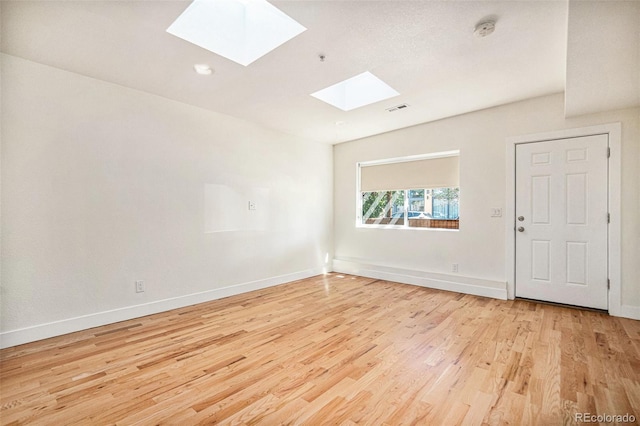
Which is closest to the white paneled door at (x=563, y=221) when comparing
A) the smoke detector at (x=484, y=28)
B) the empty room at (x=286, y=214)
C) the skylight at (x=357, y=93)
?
the empty room at (x=286, y=214)

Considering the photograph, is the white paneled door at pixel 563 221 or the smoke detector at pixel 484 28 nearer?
the smoke detector at pixel 484 28

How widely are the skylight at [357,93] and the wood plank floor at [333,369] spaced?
8.64ft

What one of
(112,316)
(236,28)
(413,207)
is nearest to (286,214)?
(413,207)

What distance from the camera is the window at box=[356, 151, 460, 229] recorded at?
4.40 metres

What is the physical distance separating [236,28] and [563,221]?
14.0ft

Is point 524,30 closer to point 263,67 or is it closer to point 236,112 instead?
point 263,67

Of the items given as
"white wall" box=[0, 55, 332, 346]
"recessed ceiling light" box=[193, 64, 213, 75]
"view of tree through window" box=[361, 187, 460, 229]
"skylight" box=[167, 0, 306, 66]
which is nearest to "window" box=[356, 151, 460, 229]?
"view of tree through window" box=[361, 187, 460, 229]

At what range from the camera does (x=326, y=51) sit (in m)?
2.40

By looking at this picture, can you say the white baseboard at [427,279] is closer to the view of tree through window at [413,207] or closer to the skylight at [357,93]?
the view of tree through window at [413,207]

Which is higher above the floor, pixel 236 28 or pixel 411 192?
pixel 236 28

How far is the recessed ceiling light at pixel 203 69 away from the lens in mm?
2662

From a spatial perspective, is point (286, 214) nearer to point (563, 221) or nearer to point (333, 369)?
point (333, 369)

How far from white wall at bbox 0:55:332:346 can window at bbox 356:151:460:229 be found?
1.91 metres

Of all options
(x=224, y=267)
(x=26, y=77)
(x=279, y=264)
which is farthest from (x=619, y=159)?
(x=26, y=77)
